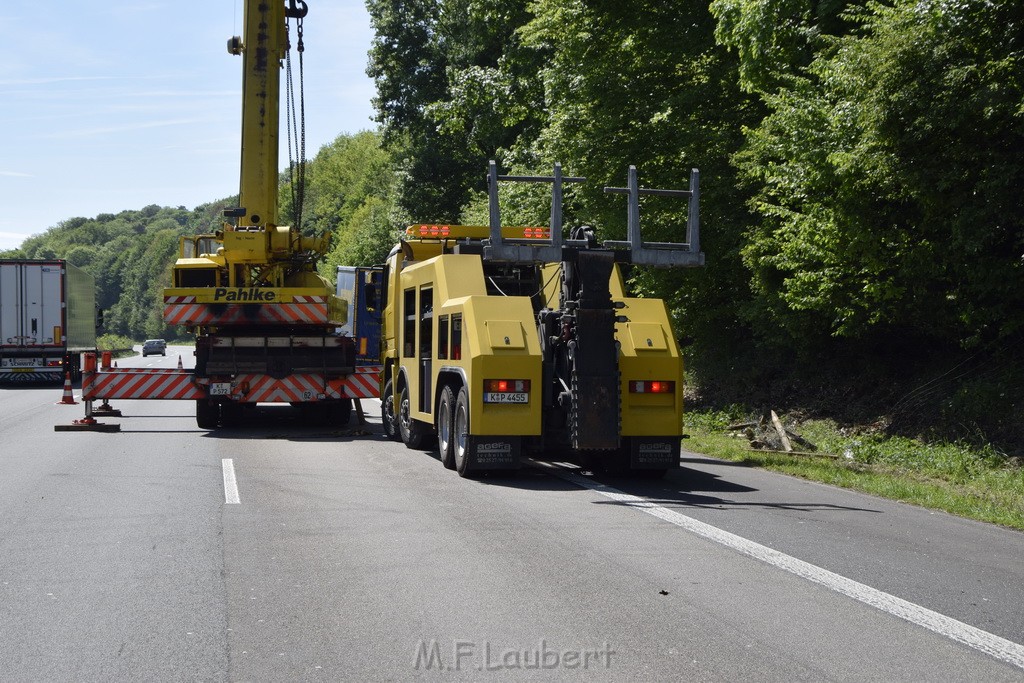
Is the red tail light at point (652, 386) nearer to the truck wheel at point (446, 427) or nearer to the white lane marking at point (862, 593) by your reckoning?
the white lane marking at point (862, 593)

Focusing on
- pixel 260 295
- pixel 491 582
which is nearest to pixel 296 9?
pixel 260 295

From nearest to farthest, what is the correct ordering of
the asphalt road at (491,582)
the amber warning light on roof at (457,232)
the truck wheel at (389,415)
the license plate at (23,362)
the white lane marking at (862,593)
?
the asphalt road at (491,582) → the white lane marking at (862,593) → the amber warning light on roof at (457,232) → the truck wheel at (389,415) → the license plate at (23,362)

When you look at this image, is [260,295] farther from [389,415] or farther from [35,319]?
[35,319]

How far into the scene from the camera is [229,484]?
438 inches

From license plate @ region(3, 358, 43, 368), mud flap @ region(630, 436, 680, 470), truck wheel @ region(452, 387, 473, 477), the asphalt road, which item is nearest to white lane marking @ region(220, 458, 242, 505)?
the asphalt road

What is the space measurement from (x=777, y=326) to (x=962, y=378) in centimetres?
406

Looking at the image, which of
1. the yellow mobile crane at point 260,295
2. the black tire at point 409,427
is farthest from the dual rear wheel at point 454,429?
the yellow mobile crane at point 260,295

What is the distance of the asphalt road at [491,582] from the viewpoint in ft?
16.9

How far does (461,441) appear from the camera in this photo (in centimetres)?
1187

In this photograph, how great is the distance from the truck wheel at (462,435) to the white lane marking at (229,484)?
2365 mm

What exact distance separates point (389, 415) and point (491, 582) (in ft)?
32.8

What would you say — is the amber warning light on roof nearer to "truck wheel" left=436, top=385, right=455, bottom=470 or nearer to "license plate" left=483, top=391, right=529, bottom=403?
"truck wheel" left=436, top=385, right=455, bottom=470

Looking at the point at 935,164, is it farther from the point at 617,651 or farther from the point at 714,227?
the point at 617,651

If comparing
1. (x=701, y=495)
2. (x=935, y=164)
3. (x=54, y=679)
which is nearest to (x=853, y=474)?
(x=701, y=495)
